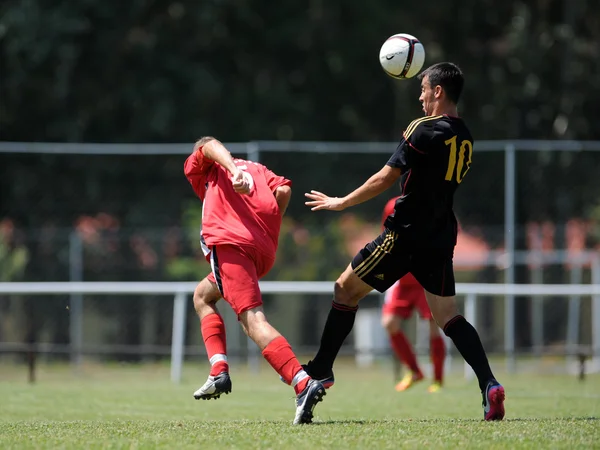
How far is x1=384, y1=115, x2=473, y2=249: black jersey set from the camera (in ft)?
22.0

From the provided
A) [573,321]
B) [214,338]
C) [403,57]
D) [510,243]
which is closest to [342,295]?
[214,338]

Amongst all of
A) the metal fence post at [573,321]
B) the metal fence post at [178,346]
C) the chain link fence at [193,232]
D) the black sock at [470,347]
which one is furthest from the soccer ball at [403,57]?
the metal fence post at [573,321]

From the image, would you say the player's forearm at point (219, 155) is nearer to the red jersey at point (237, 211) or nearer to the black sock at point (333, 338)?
the red jersey at point (237, 211)

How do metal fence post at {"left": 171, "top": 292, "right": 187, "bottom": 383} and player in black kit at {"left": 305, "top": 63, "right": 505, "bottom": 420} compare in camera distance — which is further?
metal fence post at {"left": 171, "top": 292, "right": 187, "bottom": 383}

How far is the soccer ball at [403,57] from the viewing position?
738cm

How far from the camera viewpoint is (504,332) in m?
15.6

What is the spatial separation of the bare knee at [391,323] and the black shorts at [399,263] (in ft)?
15.1

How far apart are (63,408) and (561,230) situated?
10742mm

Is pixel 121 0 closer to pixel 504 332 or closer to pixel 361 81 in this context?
pixel 361 81

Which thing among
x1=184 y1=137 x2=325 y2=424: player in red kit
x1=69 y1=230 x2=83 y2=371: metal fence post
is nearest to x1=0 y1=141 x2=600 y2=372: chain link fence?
x1=69 y1=230 x2=83 y2=371: metal fence post

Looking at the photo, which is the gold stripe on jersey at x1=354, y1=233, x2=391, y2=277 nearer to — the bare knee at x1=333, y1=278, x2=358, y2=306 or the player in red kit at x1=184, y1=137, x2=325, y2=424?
the bare knee at x1=333, y1=278, x2=358, y2=306

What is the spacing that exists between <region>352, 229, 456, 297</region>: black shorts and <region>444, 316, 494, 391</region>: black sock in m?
0.21

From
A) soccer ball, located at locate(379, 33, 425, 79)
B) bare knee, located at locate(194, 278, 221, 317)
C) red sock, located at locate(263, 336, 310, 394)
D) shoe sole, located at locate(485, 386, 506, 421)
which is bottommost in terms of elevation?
shoe sole, located at locate(485, 386, 506, 421)

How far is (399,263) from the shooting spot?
6.97m
